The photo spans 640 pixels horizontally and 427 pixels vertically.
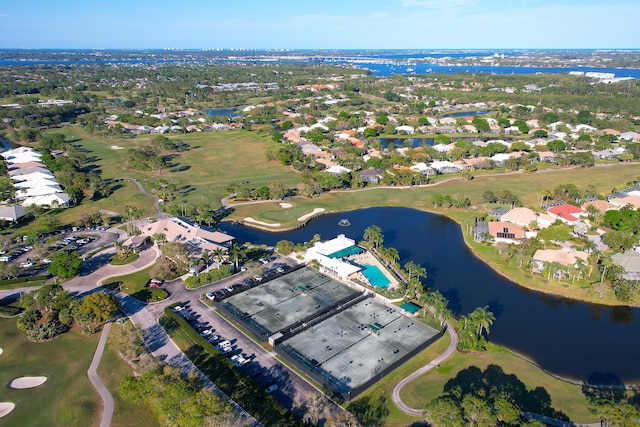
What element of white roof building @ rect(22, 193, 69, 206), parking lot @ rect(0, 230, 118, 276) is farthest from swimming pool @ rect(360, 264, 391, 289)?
white roof building @ rect(22, 193, 69, 206)

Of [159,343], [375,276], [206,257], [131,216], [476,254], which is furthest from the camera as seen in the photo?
[131,216]

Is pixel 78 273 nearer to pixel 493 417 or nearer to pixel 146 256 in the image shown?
pixel 146 256

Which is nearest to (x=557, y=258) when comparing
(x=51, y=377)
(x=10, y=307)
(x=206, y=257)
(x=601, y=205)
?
(x=601, y=205)

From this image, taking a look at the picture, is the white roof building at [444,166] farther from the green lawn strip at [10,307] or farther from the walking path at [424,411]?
the green lawn strip at [10,307]

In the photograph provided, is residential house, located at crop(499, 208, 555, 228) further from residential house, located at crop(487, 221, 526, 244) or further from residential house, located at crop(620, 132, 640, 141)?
residential house, located at crop(620, 132, 640, 141)

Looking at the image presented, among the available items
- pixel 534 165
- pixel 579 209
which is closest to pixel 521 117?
pixel 534 165

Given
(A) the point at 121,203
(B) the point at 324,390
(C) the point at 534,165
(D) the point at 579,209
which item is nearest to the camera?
(B) the point at 324,390

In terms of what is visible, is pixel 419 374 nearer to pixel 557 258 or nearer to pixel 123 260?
pixel 557 258
